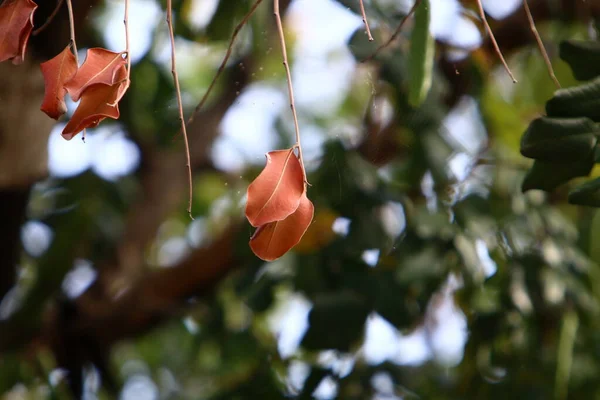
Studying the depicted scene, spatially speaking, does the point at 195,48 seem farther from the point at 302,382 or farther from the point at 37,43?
the point at 302,382

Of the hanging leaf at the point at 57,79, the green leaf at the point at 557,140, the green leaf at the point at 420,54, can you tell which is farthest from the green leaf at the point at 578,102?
the hanging leaf at the point at 57,79

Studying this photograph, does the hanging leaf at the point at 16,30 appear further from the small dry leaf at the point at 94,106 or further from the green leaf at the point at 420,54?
the green leaf at the point at 420,54

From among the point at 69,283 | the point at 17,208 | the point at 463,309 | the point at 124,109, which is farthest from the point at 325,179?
the point at 69,283

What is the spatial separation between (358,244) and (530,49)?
21.6 inches

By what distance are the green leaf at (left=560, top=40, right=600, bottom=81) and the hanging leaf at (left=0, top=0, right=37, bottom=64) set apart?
1.51 feet

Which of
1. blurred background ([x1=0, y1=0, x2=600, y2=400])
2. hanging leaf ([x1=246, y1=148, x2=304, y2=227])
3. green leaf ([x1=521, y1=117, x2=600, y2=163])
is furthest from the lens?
blurred background ([x1=0, y1=0, x2=600, y2=400])

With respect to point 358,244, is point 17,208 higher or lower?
lower

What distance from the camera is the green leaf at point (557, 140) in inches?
26.2

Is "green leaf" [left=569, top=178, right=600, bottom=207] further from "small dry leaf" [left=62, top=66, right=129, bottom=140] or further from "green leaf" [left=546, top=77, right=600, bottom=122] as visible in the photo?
"small dry leaf" [left=62, top=66, right=129, bottom=140]

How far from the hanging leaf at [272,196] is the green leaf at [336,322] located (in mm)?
623

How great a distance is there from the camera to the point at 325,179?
961mm

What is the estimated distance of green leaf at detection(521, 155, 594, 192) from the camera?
71 cm

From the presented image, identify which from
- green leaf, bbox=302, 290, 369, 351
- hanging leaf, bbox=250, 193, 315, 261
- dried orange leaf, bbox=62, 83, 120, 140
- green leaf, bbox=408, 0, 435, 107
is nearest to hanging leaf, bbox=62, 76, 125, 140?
dried orange leaf, bbox=62, 83, 120, 140

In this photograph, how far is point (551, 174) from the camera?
2.36ft
